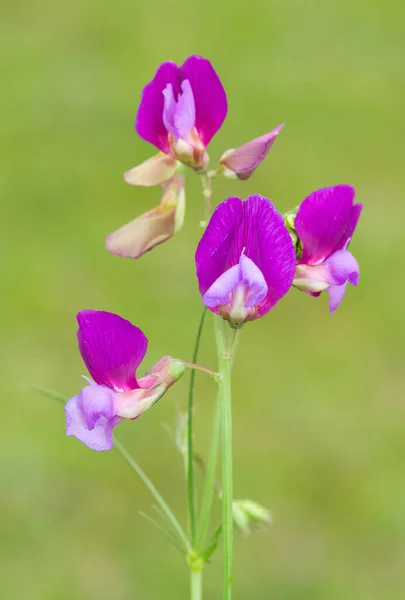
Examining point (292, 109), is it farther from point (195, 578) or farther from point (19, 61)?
point (195, 578)

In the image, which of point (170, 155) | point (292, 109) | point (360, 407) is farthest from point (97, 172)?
point (170, 155)

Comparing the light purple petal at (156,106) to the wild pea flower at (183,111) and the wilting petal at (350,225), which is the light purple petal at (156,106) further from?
the wilting petal at (350,225)

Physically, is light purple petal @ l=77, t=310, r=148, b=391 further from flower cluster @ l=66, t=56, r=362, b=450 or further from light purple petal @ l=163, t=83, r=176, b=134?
light purple petal @ l=163, t=83, r=176, b=134

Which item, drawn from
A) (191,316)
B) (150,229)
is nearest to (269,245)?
(150,229)

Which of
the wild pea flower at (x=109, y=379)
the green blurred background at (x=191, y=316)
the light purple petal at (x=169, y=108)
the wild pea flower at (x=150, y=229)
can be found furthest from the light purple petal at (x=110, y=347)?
the green blurred background at (x=191, y=316)

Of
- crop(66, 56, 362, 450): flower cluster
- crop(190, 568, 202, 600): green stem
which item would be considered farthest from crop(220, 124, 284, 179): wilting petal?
crop(190, 568, 202, 600): green stem
